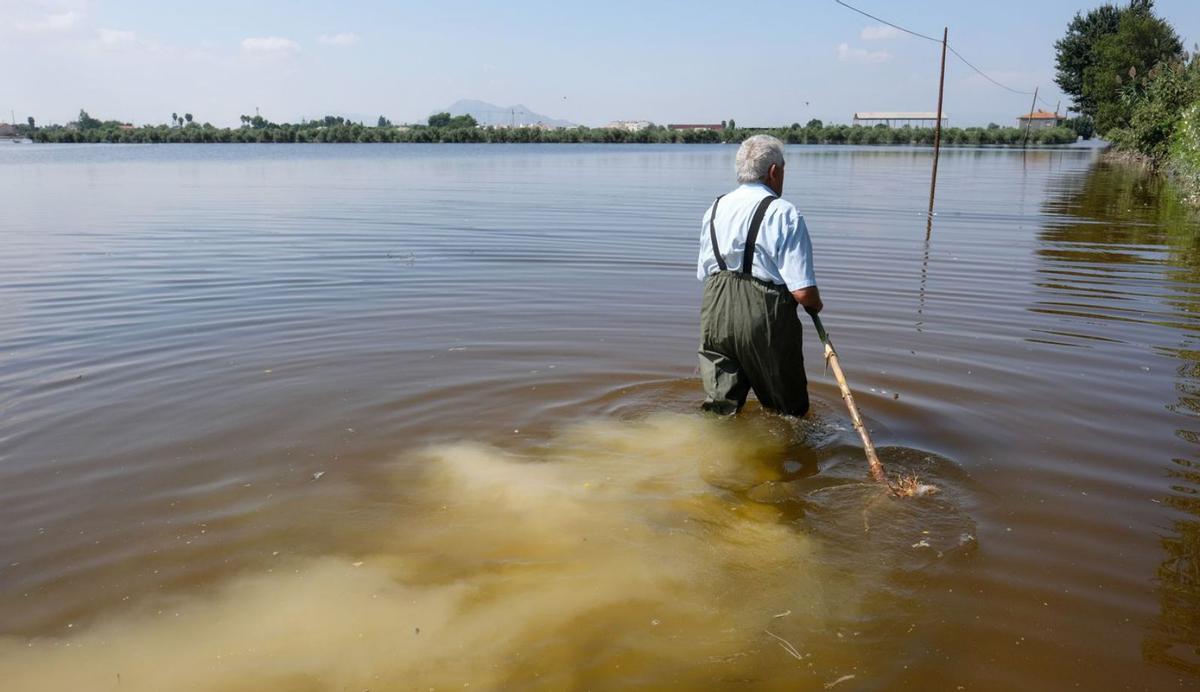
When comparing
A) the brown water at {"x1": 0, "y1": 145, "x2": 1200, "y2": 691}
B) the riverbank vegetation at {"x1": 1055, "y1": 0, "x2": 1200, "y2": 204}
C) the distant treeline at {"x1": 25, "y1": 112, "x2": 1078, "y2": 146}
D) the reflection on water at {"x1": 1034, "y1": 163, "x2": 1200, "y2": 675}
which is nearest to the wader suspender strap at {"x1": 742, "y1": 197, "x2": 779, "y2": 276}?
the brown water at {"x1": 0, "y1": 145, "x2": 1200, "y2": 691}

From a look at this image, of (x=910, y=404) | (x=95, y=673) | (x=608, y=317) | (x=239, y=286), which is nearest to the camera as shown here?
(x=95, y=673)

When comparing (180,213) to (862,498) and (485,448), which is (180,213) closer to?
(485,448)

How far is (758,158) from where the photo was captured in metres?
4.87

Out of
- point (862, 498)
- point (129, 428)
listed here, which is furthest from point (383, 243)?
point (862, 498)

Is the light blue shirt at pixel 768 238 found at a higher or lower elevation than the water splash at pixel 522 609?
higher

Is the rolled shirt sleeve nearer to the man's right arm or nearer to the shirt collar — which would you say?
the man's right arm

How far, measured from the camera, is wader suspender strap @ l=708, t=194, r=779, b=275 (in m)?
4.80

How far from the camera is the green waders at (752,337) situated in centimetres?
502

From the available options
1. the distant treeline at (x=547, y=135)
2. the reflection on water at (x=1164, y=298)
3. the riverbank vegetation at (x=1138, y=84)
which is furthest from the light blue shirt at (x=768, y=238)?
the distant treeline at (x=547, y=135)

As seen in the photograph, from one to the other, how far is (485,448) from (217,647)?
2355 mm

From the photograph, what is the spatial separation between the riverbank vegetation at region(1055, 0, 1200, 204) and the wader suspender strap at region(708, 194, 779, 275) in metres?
20.7

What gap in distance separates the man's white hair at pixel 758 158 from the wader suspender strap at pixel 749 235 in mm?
192

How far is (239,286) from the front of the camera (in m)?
10.7

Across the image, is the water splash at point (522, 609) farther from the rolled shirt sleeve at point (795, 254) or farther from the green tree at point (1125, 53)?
the green tree at point (1125, 53)
